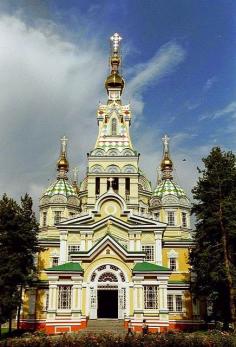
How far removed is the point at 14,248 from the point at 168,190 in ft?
73.5

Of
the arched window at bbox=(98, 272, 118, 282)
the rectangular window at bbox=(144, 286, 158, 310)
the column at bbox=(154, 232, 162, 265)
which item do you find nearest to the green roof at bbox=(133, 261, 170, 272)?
the rectangular window at bbox=(144, 286, 158, 310)

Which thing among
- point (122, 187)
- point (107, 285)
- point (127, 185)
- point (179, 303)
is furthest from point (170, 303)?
point (127, 185)

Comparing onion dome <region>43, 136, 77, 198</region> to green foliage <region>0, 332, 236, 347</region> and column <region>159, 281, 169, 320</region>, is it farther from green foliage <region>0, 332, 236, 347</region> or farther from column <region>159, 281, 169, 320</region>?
green foliage <region>0, 332, 236, 347</region>

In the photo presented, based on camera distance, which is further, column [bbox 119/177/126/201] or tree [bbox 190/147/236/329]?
column [bbox 119/177/126/201]

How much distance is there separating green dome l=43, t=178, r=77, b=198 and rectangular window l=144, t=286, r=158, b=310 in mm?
20275

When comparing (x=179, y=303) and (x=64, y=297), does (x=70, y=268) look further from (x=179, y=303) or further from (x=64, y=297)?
(x=179, y=303)

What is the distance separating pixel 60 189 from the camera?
52.9 meters

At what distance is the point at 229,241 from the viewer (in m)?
31.8

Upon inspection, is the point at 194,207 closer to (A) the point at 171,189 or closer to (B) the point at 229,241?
(B) the point at 229,241

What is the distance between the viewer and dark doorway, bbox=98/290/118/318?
38.8 metres

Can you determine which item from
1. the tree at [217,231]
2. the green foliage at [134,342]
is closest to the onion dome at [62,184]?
the tree at [217,231]

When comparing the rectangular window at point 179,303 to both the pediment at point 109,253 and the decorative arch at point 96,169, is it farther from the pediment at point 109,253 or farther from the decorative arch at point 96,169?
the decorative arch at point 96,169

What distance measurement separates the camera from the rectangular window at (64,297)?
117 ft

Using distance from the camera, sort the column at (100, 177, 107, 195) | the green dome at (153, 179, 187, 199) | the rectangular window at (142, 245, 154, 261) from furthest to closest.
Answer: the green dome at (153, 179, 187, 199)
the column at (100, 177, 107, 195)
the rectangular window at (142, 245, 154, 261)
